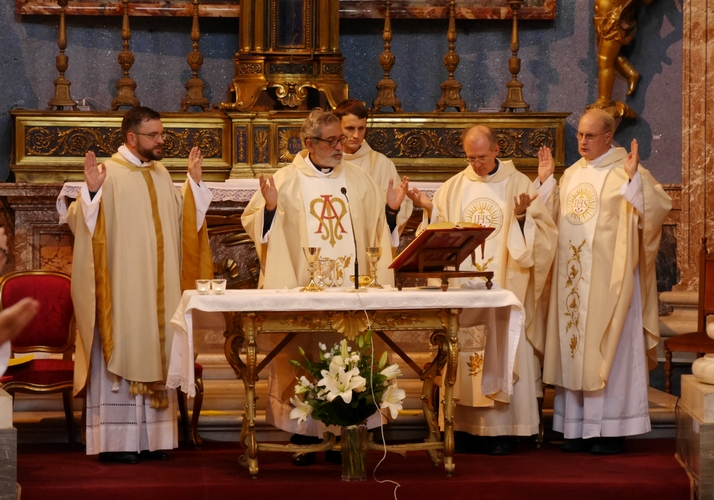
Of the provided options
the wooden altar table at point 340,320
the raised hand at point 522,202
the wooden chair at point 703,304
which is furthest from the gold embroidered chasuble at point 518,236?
the wooden chair at point 703,304

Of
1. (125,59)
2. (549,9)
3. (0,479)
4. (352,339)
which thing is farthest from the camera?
(549,9)

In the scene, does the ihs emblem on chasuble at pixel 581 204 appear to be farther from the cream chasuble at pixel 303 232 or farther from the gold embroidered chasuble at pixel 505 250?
the cream chasuble at pixel 303 232

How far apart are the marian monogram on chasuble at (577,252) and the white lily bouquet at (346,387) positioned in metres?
1.37

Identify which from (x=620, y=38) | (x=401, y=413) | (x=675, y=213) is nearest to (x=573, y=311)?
(x=401, y=413)

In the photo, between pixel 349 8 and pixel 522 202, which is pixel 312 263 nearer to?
pixel 522 202

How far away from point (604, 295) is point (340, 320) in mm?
1645

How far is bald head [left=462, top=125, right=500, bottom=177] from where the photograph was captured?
6.50 meters

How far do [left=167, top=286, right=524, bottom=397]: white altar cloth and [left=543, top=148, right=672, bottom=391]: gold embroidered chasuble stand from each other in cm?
82

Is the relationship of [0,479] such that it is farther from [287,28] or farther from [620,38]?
[620,38]

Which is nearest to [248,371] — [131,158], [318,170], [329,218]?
[329,218]

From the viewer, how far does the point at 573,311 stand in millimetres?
6730

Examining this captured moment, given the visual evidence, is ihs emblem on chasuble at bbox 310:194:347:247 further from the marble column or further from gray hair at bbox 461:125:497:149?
the marble column

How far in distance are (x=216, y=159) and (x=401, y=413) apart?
2.57 m

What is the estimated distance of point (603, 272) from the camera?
6.63m
